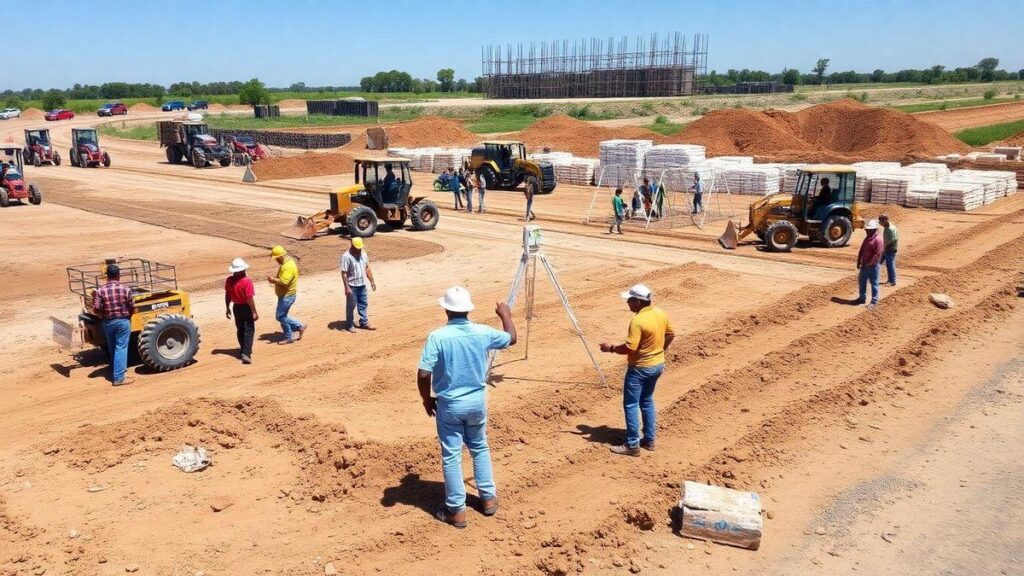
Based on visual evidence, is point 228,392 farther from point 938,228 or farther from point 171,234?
point 938,228

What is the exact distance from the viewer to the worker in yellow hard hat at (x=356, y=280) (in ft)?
39.5

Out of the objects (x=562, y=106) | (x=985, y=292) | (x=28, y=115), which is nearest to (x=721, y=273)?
(x=985, y=292)

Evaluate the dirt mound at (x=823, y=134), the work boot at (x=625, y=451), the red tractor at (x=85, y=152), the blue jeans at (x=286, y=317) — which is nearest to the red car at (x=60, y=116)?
the red tractor at (x=85, y=152)

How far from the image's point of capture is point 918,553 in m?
6.39

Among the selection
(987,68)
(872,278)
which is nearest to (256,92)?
(872,278)

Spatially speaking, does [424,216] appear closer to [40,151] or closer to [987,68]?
[40,151]

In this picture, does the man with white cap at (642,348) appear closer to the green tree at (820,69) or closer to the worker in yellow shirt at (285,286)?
the worker in yellow shirt at (285,286)

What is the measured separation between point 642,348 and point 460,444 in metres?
2.05

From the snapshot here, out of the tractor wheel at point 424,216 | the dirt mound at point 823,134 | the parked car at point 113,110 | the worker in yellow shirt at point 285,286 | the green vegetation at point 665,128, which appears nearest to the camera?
the worker in yellow shirt at point 285,286

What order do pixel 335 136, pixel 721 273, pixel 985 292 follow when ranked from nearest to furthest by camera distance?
pixel 985 292 → pixel 721 273 → pixel 335 136

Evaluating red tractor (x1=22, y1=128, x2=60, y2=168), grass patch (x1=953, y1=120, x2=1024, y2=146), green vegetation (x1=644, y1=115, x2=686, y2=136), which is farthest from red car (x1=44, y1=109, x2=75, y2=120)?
grass patch (x1=953, y1=120, x2=1024, y2=146)

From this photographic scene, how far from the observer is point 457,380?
6152mm

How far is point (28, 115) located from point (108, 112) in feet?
41.8

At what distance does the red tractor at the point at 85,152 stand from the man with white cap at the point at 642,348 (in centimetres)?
4289
